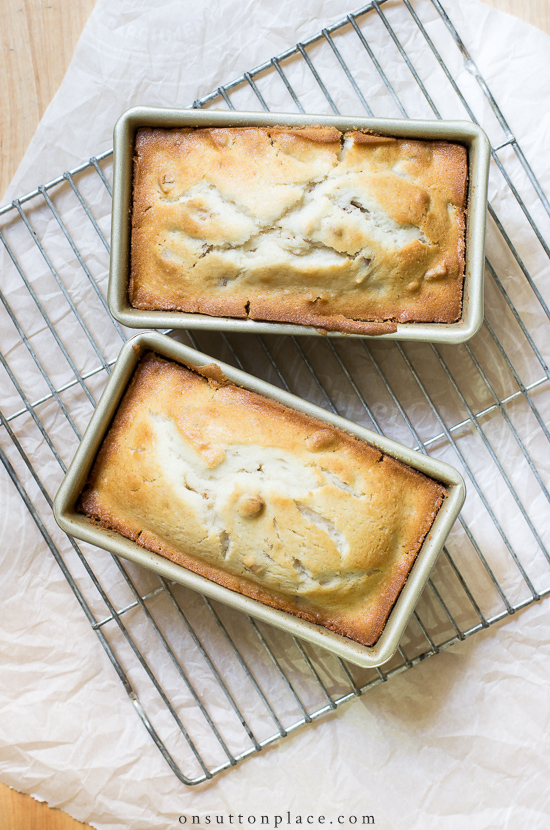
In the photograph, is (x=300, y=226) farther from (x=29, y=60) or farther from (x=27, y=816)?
(x=27, y=816)

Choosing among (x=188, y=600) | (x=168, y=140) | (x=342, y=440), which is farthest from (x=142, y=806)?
(x=168, y=140)

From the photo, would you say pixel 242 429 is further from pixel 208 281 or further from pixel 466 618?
pixel 466 618

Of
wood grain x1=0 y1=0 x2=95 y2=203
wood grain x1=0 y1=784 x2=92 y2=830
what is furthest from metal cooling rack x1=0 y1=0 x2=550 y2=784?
wood grain x1=0 y1=784 x2=92 y2=830

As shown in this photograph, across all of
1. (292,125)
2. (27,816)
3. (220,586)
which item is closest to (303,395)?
(220,586)

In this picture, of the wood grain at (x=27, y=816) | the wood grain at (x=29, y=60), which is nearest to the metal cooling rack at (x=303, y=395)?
the wood grain at (x=29, y=60)

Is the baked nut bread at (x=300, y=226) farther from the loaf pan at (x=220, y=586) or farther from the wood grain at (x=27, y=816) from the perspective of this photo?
the wood grain at (x=27, y=816)
